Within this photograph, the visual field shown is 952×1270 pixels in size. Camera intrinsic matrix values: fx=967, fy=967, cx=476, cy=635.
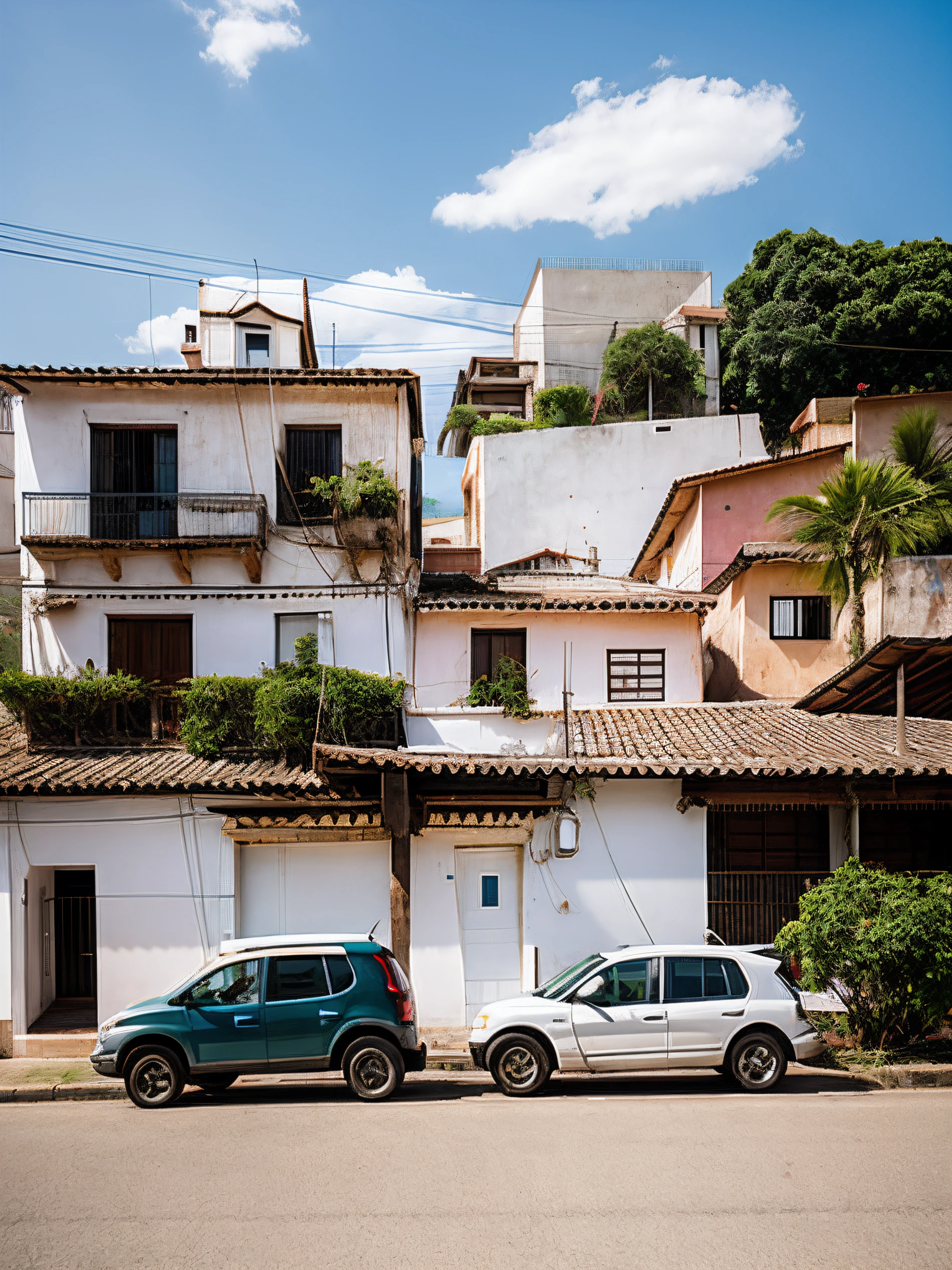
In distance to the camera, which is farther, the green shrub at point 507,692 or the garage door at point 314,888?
the green shrub at point 507,692

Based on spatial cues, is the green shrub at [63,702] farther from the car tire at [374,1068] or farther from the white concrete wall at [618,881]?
the car tire at [374,1068]

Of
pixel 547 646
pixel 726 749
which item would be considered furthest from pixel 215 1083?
pixel 547 646

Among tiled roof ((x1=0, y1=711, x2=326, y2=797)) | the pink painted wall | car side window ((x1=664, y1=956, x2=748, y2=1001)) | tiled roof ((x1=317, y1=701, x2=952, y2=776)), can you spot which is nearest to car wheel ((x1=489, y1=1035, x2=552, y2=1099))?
car side window ((x1=664, y1=956, x2=748, y2=1001))

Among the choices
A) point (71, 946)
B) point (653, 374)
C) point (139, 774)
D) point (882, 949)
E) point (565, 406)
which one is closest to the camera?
point (882, 949)

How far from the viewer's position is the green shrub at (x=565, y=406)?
39219 mm

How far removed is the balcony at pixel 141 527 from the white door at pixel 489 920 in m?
7.85

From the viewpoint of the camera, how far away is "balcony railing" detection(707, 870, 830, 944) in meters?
13.9

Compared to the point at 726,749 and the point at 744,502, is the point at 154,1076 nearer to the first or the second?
the point at 726,749

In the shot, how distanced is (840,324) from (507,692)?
2526 centimetres

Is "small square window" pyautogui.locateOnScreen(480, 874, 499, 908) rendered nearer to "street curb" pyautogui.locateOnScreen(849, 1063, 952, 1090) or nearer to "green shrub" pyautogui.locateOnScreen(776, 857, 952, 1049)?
"green shrub" pyautogui.locateOnScreen(776, 857, 952, 1049)

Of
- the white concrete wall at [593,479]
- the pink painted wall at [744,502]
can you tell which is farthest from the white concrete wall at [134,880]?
the white concrete wall at [593,479]

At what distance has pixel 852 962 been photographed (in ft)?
35.3

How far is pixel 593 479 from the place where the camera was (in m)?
34.1

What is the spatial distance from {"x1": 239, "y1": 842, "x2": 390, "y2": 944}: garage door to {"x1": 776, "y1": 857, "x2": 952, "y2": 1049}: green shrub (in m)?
6.12
